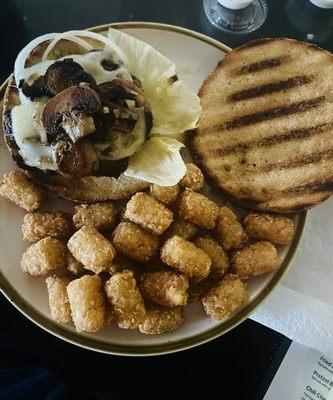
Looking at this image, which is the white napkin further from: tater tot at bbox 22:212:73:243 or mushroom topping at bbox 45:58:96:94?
mushroom topping at bbox 45:58:96:94

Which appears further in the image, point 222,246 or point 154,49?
point 154,49

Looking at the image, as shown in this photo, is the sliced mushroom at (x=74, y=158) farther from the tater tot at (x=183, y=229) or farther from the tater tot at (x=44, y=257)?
the tater tot at (x=183, y=229)

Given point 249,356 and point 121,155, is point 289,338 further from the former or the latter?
point 121,155

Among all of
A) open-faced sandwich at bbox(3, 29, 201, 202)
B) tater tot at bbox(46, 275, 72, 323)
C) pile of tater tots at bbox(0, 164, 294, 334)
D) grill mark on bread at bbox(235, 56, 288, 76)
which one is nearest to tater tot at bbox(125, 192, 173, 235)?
pile of tater tots at bbox(0, 164, 294, 334)

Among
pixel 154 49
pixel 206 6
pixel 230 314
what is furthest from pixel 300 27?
pixel 230 314

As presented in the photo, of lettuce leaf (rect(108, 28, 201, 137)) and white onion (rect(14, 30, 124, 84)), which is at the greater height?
white onion (rect(14, 30, 124, 84))
